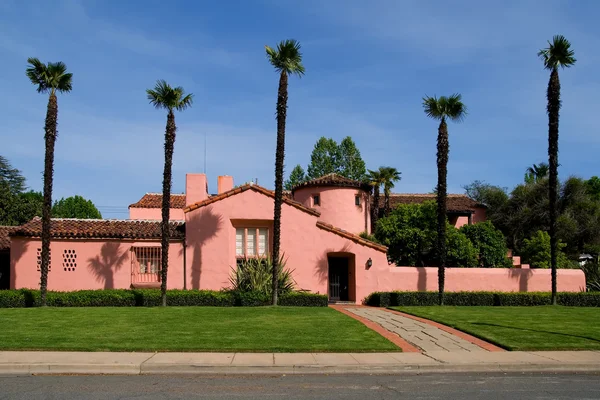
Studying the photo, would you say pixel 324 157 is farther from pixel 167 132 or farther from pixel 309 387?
pixel 309 387

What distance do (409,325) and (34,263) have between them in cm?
1816

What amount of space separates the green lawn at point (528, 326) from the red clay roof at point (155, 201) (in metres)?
22.8

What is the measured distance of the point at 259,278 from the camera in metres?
26.2

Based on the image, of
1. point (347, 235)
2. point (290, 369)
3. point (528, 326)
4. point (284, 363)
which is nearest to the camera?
point (290, 369)

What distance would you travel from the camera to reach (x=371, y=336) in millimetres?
15898

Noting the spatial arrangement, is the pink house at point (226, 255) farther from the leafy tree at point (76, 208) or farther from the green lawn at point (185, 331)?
the leafy tree at point (76, 208)

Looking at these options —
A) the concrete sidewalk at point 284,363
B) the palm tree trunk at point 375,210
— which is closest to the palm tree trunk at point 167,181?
the concrete sidewalk at point 284,363

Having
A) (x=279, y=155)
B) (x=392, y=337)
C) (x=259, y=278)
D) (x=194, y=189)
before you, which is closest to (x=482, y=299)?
(x=259, y=278)

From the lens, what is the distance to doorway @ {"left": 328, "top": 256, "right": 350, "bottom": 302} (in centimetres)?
3003

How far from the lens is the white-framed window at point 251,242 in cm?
2884

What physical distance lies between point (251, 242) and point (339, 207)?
404 inches

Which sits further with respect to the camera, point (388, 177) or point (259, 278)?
point (388, 177)

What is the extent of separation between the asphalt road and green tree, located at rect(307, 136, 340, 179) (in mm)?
51768

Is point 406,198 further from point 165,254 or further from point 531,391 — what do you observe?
point 531,391
